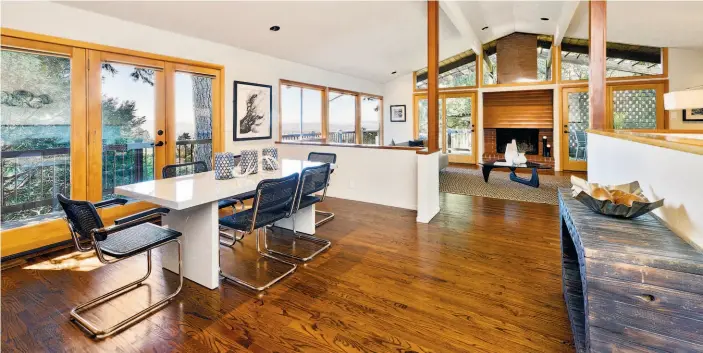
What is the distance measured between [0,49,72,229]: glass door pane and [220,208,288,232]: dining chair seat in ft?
6.84

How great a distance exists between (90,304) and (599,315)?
2.61m

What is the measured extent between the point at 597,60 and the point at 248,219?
317 cm

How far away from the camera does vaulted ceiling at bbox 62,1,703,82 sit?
3.83 m

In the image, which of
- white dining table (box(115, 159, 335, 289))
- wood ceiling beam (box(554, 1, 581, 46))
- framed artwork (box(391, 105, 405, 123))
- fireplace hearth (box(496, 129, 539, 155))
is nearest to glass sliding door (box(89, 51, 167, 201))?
white dining table (box(115, 159, 335, 289))

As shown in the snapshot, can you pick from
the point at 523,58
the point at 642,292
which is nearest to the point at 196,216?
the point at 642,292

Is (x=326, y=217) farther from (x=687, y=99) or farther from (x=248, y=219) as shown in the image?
(x=687, y=99)

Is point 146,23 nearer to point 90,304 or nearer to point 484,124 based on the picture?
point 90,304

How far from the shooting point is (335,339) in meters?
1.75

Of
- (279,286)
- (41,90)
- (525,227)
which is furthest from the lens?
(525,227)

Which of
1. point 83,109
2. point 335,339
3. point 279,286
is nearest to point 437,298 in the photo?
point 335,339

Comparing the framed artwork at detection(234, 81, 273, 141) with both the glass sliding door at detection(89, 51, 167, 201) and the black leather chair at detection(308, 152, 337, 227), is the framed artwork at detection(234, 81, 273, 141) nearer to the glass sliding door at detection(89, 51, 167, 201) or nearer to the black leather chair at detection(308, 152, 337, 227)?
the glass sliding door at detection(89, 51, 167, 201)

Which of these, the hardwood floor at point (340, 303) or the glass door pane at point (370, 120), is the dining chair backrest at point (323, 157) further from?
the glass door pane at point (370, 120)

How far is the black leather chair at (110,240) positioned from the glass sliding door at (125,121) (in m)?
1.73

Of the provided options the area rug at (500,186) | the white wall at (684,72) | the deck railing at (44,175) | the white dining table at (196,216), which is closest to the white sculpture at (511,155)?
the area rug at (500,186)
